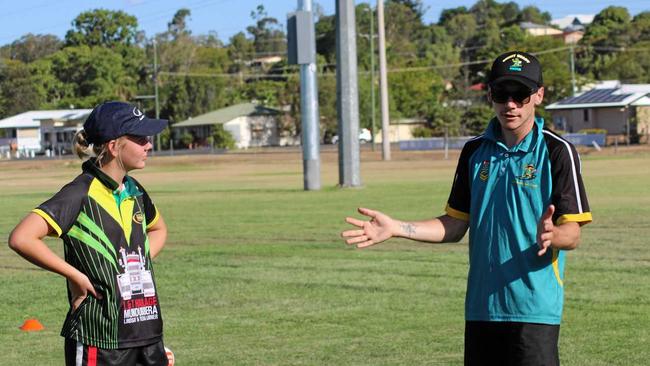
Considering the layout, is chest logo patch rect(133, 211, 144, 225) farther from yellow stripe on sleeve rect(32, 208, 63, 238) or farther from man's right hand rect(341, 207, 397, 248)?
man's right hand rect(341, 207, 397, 248)

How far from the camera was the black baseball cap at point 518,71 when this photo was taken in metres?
5.01

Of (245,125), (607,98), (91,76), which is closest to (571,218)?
(607,98)

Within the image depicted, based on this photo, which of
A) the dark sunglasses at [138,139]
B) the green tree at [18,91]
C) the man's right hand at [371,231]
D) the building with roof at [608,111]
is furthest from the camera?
the green tree at [18,91]

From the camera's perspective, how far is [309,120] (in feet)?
115

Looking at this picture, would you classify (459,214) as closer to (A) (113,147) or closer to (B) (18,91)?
(A) (113,147)

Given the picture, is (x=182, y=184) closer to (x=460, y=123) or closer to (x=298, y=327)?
(x=298, y=327)

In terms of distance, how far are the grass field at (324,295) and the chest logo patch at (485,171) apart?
3.81m

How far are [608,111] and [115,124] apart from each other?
8865cm

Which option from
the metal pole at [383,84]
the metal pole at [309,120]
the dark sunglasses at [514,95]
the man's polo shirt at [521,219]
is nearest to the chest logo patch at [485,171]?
the man's polo shirt at [521,219]

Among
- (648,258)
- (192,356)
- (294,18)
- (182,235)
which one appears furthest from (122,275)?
(294,18)

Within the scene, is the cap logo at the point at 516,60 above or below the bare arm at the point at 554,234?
above

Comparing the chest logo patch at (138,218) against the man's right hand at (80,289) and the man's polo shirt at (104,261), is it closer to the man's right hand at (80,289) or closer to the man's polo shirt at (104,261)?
the man's polo shirt at (104,261)

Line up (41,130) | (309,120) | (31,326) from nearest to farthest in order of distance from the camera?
(31,326) < (309,120) < (41,130)

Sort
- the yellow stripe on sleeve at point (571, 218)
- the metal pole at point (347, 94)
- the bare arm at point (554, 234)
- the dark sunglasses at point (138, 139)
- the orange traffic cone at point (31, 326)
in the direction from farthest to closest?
the metal pole at point (347, 94), the orange traffic cone at point (31, 326), the dark sunglasses at point (138, 139), the yellow stripe on sleeve at point (571, 218), the bare arm at point (554, 234)
